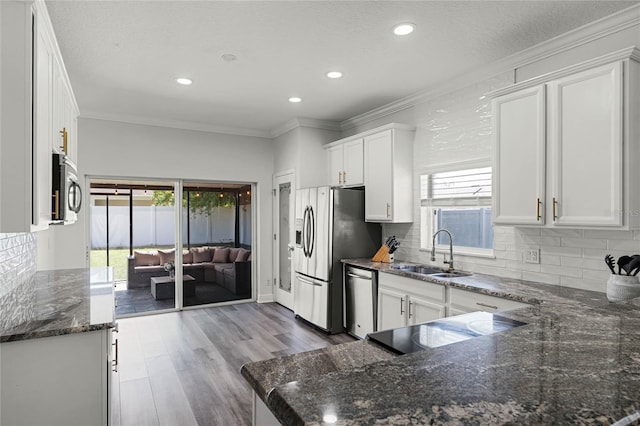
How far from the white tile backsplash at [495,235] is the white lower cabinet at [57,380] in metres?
3.05

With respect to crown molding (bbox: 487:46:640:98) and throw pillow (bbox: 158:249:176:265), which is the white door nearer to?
throw pillow (bbox: 158:249:176:265)

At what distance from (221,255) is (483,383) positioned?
17.9ft

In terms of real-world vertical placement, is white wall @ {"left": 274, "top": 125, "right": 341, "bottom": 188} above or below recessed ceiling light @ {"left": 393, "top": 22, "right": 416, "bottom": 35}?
below

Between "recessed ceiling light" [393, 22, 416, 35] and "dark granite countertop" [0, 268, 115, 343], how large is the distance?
2.55 m

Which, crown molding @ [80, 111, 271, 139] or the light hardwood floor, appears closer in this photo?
the light hardwood floor

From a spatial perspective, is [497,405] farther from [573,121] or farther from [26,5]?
[573,121]

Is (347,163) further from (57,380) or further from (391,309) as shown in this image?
(57,380)

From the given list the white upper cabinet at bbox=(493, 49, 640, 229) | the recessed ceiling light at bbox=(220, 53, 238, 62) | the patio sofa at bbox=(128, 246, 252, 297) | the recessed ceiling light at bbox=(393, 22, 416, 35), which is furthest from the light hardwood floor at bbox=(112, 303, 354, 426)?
the recessed ceiling light at bbox=(393, 22, 416, 35)

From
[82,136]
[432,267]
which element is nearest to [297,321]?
[432,267]

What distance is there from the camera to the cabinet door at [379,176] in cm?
429

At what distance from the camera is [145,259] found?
5.46 meters

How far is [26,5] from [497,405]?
2220 mm

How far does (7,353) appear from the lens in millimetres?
1677

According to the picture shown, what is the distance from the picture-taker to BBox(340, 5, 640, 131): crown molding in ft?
8.50
